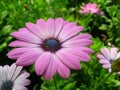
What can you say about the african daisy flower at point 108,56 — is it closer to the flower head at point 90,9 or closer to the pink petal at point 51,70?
the pink petal at point 51,70

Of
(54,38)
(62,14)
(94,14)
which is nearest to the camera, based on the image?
(54,38)

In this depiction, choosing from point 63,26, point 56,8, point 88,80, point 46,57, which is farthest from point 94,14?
point 46,57

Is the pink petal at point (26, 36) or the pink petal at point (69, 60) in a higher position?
the pink petal at point (26, 36)

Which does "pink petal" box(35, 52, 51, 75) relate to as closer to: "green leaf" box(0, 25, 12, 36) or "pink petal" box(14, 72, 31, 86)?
"pink petal" box(14, 72, 31, 86)

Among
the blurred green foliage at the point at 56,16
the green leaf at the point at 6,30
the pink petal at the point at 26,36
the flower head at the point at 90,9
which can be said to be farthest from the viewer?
the flower head at the point at 90,9

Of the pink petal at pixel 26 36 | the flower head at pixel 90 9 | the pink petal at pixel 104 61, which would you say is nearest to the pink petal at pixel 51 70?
the pink petal at pixel 26 36

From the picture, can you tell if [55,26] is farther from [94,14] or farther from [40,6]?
[94,14]

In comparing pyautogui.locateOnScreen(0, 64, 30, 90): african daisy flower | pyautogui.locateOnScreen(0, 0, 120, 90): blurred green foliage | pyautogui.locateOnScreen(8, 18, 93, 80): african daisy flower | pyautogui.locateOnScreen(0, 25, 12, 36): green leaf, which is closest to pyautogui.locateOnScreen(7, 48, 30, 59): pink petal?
pyautogui.locateOnScreen(8, 18, 93, 80): african daisy flower

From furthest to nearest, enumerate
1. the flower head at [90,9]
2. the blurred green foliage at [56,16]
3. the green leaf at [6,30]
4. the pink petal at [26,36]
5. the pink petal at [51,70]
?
the flower head at [90,9], the green leaf at [6,30], the blurred green foliage at [56,16], the pink petal at [26,36], the pink petal at [51,70]

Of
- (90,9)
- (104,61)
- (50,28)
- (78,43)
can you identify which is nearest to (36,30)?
(50,28)
